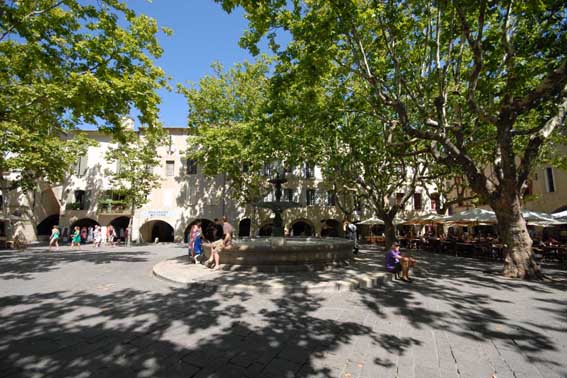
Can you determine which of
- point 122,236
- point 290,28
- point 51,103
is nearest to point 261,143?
point 290,28

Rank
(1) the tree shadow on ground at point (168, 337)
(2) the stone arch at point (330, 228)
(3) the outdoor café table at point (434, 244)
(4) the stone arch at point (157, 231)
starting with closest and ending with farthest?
(1) the tree shadow on ground at point (168, 337) < (3) the outdoor café table at point (434, 244) < (4) the stone arch at point (157, 231) < (2) the stone arch at point (330, 228)

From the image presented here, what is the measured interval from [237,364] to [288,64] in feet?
26.7

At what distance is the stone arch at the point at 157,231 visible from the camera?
27.5 metres

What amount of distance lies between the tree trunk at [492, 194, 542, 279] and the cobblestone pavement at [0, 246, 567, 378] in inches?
43.4

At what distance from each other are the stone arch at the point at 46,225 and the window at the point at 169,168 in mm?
13009

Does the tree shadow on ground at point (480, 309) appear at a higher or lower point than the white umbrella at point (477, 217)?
lower

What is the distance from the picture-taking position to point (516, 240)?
8367 millimetres

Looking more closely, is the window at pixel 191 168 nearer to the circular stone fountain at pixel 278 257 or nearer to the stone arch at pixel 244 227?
the stone arch at pixel 244 227

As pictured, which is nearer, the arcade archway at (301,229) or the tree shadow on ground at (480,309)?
the tree shadow on ground at (480,309)

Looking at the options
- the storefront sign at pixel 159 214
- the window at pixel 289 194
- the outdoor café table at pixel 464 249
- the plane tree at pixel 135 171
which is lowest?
the outdoor café table at pixel 464 249

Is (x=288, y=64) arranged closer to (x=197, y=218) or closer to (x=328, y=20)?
(x=328, y=20)

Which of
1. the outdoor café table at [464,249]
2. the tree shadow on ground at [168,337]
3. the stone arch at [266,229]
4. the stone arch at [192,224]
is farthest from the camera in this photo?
the stone arch at [266,229]

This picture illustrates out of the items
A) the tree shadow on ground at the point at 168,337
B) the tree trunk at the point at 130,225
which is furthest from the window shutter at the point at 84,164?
the tree shadow on ground at the point at 168,337

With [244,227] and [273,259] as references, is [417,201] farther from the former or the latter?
[273,259]
